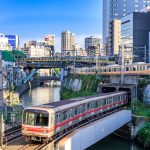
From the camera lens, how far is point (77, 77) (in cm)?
7006

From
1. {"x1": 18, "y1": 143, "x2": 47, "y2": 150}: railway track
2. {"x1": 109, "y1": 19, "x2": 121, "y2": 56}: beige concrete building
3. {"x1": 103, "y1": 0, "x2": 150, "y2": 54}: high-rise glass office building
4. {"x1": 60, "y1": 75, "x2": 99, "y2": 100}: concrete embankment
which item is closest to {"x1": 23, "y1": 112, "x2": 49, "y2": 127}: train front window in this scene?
{"x1": 18, "y1": 143, "x2": 47, "y2": 150}: railway track

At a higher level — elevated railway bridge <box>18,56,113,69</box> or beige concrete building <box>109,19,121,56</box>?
beige concrete building <box>109,19,121,56</box>

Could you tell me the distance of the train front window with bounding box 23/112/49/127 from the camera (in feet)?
72.3

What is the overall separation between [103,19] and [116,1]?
3190cm

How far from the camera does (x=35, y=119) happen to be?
22328 mm

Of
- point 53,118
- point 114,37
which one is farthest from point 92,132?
point 114,37

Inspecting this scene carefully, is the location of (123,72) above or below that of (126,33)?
below

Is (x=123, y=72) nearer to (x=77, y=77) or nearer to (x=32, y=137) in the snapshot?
(x=77, y=77)

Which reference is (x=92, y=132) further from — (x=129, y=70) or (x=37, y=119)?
(x=129, y=70)

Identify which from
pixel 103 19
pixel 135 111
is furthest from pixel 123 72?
pixel 103 19

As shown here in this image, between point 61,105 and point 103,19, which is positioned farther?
point 103,19

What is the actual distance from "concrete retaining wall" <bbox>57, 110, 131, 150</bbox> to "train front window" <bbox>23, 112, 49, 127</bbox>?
68.1 inches

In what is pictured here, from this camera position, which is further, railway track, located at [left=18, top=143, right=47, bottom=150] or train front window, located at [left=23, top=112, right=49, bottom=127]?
train front window, located at [left=23, top=112, right=49, bottom=127]

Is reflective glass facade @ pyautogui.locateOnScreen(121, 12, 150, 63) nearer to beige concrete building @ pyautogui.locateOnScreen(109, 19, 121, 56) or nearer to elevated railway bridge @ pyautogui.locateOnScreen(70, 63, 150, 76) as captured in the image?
beige concrete building @ pyautogui.locateOnScreen(109, 19, 121, 56)
